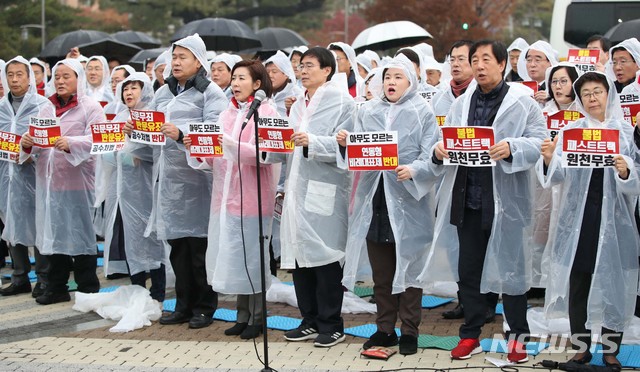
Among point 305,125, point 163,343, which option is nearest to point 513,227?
point 305,125

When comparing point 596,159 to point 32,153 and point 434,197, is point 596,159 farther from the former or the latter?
point 32,153

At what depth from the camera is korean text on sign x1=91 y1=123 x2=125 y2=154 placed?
8523 millimetres

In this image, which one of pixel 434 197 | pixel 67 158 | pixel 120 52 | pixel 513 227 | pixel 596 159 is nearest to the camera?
pixel 596 159

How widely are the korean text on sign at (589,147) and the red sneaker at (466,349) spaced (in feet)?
4.71

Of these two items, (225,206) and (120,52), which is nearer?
(225,206)

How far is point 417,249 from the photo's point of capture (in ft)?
23.2

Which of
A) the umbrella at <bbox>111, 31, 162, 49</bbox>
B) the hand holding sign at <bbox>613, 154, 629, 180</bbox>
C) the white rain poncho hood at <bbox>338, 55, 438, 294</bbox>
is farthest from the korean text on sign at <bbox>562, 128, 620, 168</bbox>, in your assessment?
the umbrella at <bbox>111, 31, 162, 49</bbox>

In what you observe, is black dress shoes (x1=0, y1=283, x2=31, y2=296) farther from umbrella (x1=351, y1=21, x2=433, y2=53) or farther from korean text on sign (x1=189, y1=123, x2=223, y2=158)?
umbrella (x1=351, y1=21, x2=433, y2=53)

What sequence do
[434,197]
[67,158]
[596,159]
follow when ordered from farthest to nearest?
[67,158], [434,197], [596,159]

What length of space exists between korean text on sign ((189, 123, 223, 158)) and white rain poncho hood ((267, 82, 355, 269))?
59 centimetres

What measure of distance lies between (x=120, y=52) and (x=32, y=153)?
31.9ft

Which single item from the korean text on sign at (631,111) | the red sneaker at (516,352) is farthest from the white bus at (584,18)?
the red sneaker at (516,352)

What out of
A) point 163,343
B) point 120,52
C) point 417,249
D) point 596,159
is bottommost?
point 163,343

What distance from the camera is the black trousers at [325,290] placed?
758 cm
